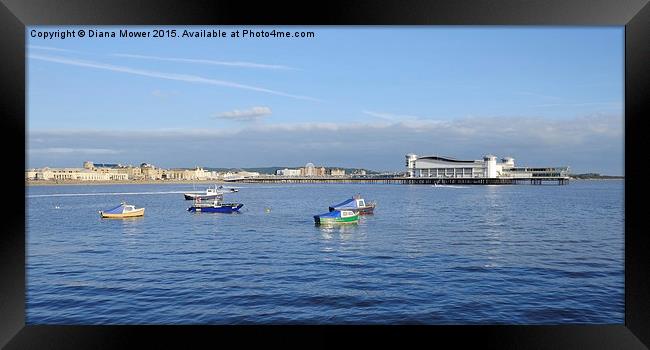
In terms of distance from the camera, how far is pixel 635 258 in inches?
141

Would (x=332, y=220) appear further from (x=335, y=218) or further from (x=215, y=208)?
(x=215, y=208)

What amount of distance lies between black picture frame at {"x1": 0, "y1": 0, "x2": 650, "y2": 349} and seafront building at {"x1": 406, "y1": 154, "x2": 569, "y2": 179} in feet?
261

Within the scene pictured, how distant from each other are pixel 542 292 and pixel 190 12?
7.63m

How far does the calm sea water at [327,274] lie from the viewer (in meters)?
6.97

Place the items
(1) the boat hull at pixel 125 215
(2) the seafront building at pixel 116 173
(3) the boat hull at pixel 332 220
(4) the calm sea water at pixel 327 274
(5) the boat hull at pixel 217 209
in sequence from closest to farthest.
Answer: (4) the calm sea water at pixel 327 274 → (3) the boat hull at pixel 332 220 → (1) the boat hull at pixel 125 215 → (5) the boat hull at pixel 217 209 → (2) the seafront building at pixel 116 173

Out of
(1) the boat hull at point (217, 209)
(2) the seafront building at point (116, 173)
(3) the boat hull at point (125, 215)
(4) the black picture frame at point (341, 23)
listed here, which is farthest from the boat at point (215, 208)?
(2) the seafront building at point (116, 173)

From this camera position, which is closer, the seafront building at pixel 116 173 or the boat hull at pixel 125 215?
the boat hull at pixel 125 215

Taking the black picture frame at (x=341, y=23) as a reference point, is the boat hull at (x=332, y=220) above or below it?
below

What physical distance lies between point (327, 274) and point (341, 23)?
7.69 metres

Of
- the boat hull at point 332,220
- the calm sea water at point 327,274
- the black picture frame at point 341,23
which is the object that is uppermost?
the black picture frame at point 341,23

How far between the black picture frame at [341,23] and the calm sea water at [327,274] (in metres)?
0.80

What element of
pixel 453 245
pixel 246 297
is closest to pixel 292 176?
pixel 453 245

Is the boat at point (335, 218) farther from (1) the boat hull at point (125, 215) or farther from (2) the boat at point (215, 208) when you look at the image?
(1) the boat hull at point (125, 215)

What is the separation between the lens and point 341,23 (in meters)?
3.54
